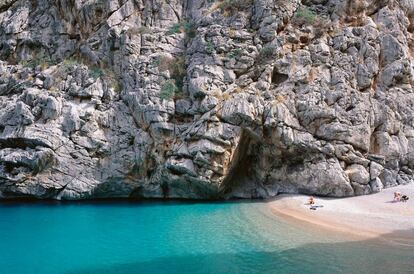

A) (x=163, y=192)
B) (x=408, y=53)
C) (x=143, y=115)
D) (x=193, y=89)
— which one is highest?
(x=408, y=53)

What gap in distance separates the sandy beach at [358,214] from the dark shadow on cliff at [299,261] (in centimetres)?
253

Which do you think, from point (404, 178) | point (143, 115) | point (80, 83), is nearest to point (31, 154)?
point (80, 83)

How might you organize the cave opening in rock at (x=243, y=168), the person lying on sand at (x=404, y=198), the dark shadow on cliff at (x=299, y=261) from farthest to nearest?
the cave opening in rock at (x=243, y=168)
the person lying on sand at (x=404, y=198)
the dark shadow on cliff at (x=299, y=261)

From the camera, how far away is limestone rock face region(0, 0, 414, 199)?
100 feet

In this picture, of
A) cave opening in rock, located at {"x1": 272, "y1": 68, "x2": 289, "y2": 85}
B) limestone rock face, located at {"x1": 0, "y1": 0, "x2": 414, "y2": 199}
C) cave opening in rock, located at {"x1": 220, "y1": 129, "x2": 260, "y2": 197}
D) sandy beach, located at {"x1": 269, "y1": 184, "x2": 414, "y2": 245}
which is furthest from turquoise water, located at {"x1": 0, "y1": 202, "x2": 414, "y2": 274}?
cave opening in rock, located at {"x1": 272, "y1": 68, "x2": 289, "y2": 85}

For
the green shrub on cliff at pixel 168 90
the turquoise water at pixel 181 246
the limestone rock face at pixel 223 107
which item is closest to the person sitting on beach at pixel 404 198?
the limestone rock face at pixel 223 107

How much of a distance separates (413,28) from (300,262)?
1222 inches

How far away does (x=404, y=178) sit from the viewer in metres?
30.8

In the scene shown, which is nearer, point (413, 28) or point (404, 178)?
point (404, 178)

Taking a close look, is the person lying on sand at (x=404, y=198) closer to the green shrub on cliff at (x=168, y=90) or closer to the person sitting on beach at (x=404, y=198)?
the person sitting on beach at (x=404, y=198)

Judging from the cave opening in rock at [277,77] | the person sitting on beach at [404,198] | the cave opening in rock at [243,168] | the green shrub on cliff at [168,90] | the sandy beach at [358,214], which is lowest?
the sandy beach at [358,214]

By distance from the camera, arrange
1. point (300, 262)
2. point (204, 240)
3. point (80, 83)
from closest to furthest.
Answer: point (300, 262) → point (204, 240) → point (80, 83)

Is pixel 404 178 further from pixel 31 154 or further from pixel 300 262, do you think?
pixel 31 154

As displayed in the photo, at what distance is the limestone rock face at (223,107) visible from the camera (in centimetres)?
3058
